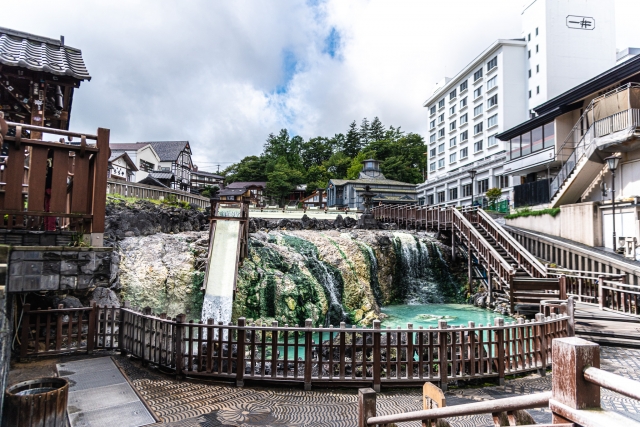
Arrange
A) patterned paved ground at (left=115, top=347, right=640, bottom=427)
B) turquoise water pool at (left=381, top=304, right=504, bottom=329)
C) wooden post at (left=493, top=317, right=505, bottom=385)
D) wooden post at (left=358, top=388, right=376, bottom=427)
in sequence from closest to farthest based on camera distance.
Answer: wooden post at (left=358, top=388, right=376, bottom=427), patterned paved ground at (left=115, top=347, right=640, bottom=427), wooden post at (left=493, top=317, right=505, bottom=385), turquoise water pool at (left=381, top=304, right=504, bottom=329)

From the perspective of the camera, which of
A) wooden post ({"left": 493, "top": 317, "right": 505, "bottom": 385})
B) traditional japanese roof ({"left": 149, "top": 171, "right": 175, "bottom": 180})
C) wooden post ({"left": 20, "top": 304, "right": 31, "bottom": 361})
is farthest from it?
traditional japanese roof ({"left": 149, "top": 171, "right": 175, "bottom": 180})

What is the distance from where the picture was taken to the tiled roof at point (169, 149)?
57.2 m

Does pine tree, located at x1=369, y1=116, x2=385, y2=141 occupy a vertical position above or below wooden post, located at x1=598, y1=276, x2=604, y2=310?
above

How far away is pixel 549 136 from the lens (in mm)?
26703

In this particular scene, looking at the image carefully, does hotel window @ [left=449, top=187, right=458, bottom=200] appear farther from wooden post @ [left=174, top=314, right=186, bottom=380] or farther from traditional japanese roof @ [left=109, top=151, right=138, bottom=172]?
wooden post @ [left=174, top=314, right=186, bottom=380]

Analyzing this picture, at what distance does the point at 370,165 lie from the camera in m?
56.5

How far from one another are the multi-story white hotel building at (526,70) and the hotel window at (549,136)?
25.7ft

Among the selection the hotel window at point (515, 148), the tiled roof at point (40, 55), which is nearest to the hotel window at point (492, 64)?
the hotel window at point (515, 148)

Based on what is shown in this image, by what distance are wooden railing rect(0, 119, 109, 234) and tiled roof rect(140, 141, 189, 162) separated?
54.7 metres

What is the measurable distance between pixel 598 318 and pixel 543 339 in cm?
580

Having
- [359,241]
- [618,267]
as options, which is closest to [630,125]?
[618,267]

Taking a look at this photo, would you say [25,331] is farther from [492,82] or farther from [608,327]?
[492,82]

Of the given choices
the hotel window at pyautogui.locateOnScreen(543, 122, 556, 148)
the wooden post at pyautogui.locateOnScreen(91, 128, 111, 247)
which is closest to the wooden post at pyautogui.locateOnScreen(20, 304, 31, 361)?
the wooden post at pyautogui.locateOnScreen(91, 128, 111, 247)

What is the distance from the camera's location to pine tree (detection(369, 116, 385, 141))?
265 feet
